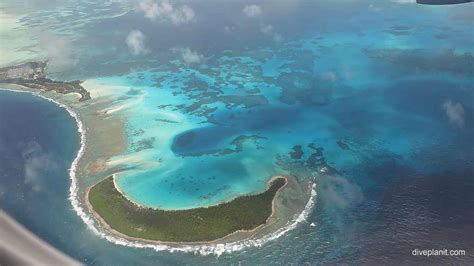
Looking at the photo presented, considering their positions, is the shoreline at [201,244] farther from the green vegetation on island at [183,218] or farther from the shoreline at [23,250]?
the shoreline at [23,250]

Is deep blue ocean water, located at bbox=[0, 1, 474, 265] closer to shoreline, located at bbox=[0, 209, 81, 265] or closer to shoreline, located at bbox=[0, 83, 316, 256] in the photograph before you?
shoreline, located at bbox=[0, 83, 316, 256]

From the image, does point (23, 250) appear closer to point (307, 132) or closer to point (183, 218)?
point (183, 218)

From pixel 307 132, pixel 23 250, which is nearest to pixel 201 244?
pixel 307 132

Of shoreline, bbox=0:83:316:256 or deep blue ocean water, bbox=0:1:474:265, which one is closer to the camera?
shoreline, bbox=0:83:316:256

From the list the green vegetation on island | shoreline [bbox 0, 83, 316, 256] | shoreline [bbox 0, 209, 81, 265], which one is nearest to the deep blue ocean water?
shoreline [bbox 0, 83, 316, 256]

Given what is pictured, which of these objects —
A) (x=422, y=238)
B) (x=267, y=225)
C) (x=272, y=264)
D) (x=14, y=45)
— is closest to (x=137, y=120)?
(x=267, y=225)
